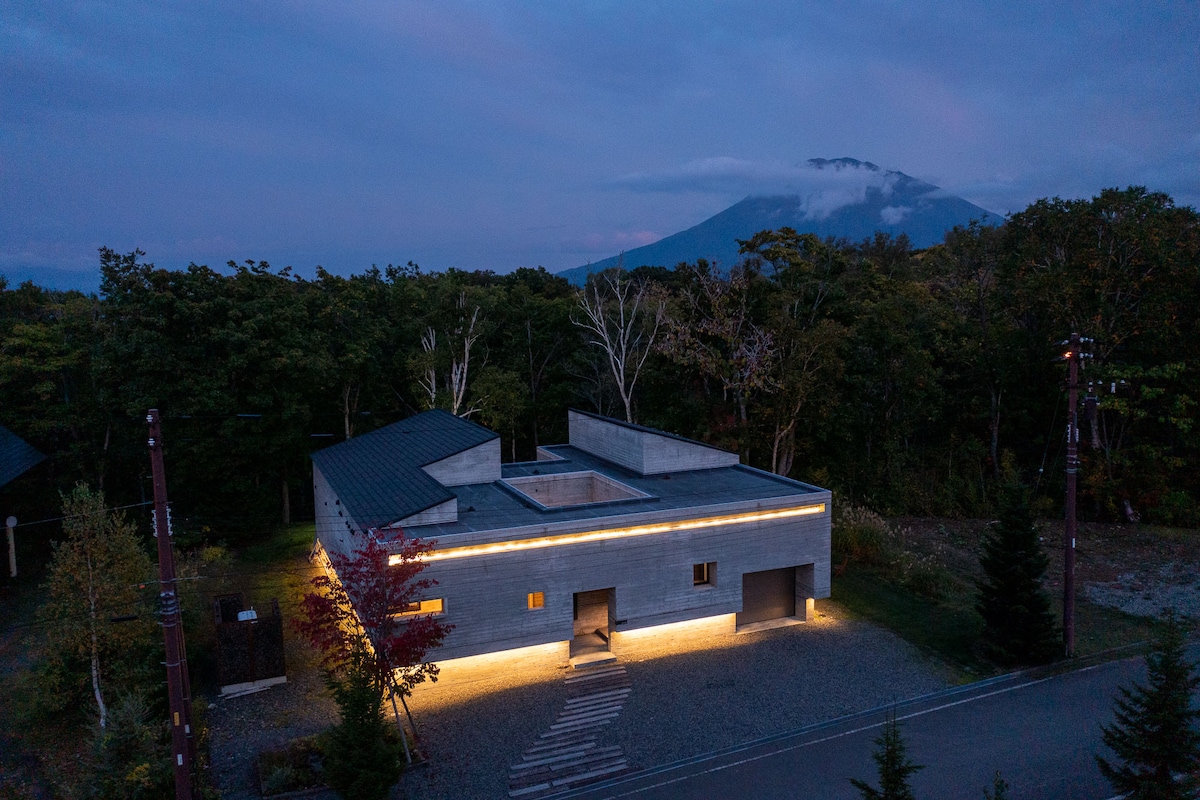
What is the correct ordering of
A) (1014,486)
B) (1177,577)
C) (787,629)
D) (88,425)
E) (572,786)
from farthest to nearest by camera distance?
(88,425), (1177,577), (787,629), (1014,486), (572,786)

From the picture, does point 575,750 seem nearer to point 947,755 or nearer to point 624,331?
point 947,755

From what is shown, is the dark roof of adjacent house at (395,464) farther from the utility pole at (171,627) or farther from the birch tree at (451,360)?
the birch tree at (451,360)

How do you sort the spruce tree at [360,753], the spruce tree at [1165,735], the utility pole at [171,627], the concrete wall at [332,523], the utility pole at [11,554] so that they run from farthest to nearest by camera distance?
the utility pole at [11,554] → the concrete wall at [332,523] → the spruce tree at [360,753] → the utility pole at [171,627] → the spruce tree at [1165,735]

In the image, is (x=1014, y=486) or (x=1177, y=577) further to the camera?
(x=1177, y=577)

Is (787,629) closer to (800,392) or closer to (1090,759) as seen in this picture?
(1090,759)

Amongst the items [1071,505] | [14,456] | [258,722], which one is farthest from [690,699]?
[14,456]

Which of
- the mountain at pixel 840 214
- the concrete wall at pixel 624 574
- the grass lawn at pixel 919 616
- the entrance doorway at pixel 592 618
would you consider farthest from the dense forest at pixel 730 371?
the mountain at pixel 840 214

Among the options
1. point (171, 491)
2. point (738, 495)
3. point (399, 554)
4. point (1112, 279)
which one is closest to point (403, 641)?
point (399, 554)
